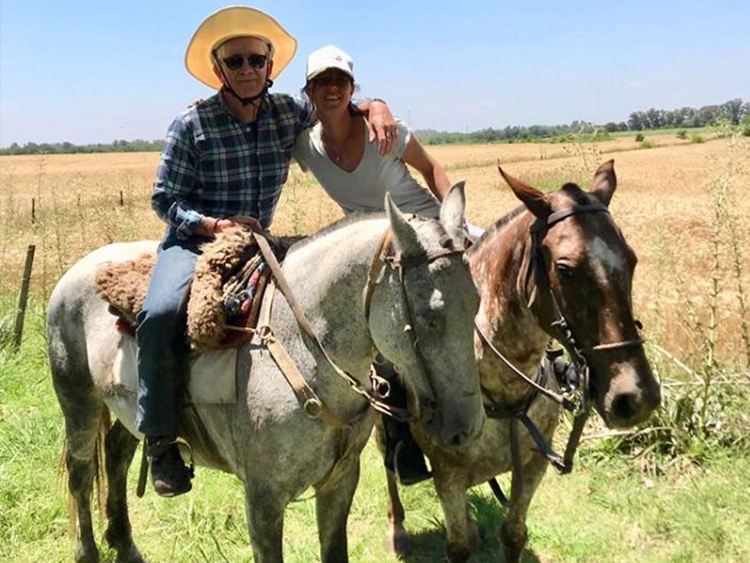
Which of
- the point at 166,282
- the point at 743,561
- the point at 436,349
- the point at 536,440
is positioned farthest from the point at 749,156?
the point at 166,282

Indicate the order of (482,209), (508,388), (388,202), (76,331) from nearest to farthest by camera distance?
(388,202), (508,388), (76,331), (482,209)

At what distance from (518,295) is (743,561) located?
2.50 m

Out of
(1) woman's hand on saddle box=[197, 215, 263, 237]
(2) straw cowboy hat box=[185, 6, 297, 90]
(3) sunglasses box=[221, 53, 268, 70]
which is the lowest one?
(1) woman's hand on saddle box=[197, 215, 263, 237]

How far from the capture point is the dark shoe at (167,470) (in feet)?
9.65

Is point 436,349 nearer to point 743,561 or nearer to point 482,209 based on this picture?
point 743,561

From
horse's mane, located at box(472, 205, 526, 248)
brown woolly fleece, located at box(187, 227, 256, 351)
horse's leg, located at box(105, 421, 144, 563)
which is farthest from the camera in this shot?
horse's leg, located at box(105, 421, 144, 563)

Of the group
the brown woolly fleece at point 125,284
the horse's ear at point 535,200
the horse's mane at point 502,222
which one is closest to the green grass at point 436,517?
the brown woolly fleece at point 125,284

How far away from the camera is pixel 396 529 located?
14.8 ft

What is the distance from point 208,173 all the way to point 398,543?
2.90 metres

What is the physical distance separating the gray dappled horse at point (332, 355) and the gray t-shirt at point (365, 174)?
1018mm

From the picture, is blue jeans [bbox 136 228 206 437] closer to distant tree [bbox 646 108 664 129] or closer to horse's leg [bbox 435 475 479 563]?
horse's leg [bbox 435 475 479 563]

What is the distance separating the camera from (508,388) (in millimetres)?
3197

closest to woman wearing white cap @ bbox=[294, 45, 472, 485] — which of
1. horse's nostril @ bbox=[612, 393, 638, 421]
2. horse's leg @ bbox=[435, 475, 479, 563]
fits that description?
horse's leg @ bbox=[435, 475, 479, 563]

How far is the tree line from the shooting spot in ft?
17.4
